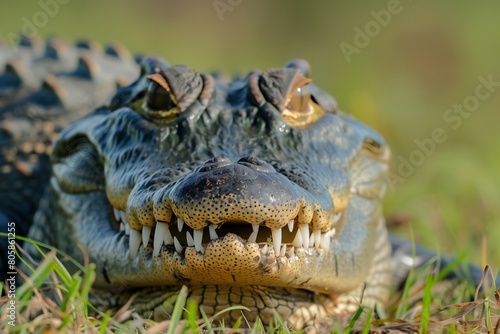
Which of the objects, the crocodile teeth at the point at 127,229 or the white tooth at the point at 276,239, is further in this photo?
the crocodile teeth at the point at 127,229

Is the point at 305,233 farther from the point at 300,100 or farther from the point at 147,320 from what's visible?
the point at 300,100

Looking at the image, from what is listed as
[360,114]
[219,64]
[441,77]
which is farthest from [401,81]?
[360,114]

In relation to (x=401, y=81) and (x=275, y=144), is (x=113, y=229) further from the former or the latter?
(x=401, y=81)

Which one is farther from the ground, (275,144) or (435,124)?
A: (275,144)

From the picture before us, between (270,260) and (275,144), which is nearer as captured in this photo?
(270,260)

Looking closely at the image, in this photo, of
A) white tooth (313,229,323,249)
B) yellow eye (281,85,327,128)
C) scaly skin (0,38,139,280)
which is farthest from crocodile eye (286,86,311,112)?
scaly skin (0,38,139,280)

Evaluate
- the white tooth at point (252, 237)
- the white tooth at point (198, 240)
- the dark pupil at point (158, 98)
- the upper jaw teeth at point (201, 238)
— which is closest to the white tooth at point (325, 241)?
the upper jaw teeth at point (201, 238)

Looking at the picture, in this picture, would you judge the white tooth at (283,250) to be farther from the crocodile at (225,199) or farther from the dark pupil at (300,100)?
the dark pupil at (300,100)
